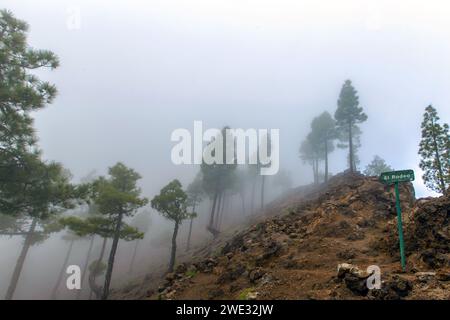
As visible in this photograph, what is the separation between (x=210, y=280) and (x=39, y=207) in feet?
32.7

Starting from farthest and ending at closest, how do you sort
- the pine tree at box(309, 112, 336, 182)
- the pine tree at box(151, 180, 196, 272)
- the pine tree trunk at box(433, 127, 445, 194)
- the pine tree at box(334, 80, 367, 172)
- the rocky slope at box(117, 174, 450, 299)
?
the pine tree at box(309, 112, 336, 182) < the pine tree at box(334, 80, 367, 172) < the pine tree at box(151, 180, 196, 272) < the pine tree trunk at box(433, 127, 445, 194) < the rocky slope at box(117, 174, 450, 299)

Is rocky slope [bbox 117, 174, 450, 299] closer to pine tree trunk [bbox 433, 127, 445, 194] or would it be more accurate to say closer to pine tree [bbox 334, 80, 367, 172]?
pine tree trunk [bbox 433, 127, 445, 194]

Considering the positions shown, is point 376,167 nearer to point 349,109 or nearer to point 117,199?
point 349,109

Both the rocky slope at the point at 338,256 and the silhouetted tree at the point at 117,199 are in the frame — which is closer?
the rocky slope at the point at 338,256

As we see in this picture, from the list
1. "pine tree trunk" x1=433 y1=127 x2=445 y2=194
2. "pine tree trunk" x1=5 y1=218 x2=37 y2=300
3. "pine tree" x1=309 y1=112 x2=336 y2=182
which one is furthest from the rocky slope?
"pine tree" x1=309 y1=112 x2=336 y2=182

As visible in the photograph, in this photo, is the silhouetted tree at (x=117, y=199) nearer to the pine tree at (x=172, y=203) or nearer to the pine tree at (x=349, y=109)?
the pine tree at (x=172, y=203)

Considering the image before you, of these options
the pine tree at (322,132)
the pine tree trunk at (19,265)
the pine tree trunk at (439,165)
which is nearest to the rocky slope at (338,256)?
the pine tree trunk at (439,165)

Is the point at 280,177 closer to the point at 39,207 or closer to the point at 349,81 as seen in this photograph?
the point at 349,81

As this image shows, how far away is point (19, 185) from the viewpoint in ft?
43.7

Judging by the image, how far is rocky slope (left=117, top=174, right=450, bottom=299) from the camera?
7660 mm

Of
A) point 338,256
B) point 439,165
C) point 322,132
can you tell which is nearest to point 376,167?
point 322,132

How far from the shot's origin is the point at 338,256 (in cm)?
1074

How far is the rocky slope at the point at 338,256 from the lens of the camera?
766cm
